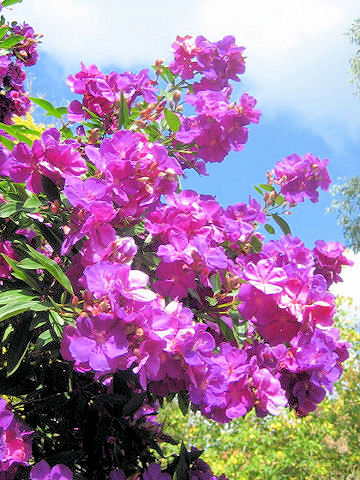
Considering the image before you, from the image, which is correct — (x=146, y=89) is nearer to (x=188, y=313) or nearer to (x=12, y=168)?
(x=12, y=168)

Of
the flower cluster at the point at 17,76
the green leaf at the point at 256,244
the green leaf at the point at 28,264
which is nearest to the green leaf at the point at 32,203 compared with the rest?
the green leaf at the point at 28,264

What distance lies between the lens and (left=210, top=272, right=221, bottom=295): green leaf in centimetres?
166

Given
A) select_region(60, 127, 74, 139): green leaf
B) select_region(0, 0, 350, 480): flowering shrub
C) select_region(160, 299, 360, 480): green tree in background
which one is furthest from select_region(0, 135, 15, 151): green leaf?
select_region(160, 299, 360, 480): green tree in background

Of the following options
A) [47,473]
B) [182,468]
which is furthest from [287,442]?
[47,473]

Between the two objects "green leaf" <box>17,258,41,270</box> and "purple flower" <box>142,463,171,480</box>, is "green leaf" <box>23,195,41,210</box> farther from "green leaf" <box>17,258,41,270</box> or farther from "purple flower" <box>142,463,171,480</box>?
"purple flower" <box>142,463,171,480</box>

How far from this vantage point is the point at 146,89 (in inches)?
89.4

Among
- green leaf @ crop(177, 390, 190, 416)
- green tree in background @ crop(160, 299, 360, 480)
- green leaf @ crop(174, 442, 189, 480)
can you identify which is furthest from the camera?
green tree in background @ crop(160, 299, 360, 480)

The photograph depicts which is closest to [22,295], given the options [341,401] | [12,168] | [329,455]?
[12,168]

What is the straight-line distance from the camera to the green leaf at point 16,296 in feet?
4.87

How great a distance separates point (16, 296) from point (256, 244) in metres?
0.82

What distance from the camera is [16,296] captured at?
1524mm

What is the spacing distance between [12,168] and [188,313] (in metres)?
0.60

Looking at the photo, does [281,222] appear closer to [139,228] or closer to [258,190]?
[258,190]

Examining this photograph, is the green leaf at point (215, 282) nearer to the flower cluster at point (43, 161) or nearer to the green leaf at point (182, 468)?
the flower cluster at point (43, 161)
